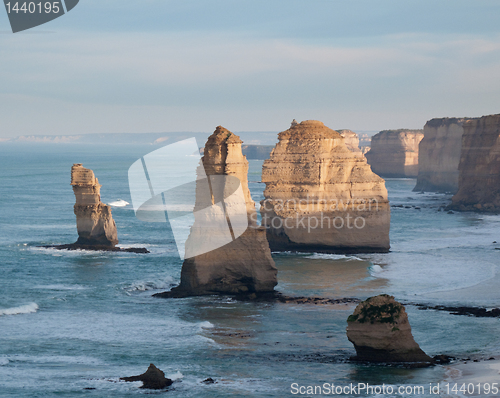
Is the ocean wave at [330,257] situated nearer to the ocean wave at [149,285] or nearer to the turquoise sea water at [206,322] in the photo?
the turquoise sea water at [206,322]

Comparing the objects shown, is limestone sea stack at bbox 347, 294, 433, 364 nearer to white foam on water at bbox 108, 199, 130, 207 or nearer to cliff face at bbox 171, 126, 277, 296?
cliff face at bbox 171, 126, 277, 296

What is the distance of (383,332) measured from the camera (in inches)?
926

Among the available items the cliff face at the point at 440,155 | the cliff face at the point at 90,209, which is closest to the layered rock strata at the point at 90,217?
the cliff face at the point at 90,209

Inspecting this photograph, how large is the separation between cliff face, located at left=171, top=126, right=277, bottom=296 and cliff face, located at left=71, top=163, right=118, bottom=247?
46.5 ft

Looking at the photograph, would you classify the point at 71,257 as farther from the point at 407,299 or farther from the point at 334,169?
the point at 407,299

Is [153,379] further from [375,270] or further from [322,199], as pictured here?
[322,199]

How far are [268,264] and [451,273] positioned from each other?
1331 cm

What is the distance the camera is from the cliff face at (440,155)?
11250 cm

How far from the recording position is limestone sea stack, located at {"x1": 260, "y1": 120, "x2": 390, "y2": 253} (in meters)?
49.2

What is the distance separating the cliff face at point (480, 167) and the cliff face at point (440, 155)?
25.4 meters

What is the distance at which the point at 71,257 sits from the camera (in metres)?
47.6

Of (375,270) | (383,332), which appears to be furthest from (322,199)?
(383,332)

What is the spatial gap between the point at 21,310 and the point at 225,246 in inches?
395

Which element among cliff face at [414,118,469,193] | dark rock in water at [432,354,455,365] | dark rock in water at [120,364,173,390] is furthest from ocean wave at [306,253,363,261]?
cliff face at [414,118,469,193]
